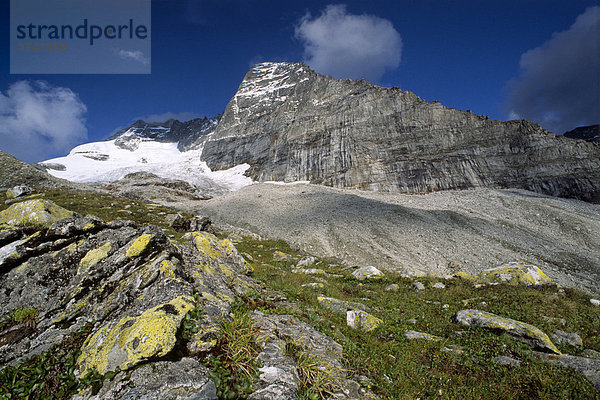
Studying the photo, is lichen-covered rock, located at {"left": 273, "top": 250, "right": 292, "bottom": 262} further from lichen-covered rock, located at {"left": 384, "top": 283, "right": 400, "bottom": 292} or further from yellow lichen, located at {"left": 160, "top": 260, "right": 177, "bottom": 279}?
yellow lichen, located at {"left": 160, "top": 260, "right": 177, "bottom": 279}

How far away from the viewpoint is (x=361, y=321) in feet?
26.1

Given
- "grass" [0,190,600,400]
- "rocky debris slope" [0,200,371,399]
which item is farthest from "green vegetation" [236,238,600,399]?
"rocky debris slope" [0,200,371,399]

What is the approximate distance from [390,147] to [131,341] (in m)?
102

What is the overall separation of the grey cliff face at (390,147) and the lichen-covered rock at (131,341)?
91.2 meters

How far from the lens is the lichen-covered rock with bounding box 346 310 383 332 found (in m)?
7.75

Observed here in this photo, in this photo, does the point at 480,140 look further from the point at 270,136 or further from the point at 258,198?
the point at 270,136

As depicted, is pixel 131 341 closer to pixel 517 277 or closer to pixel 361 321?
pixel 361 321

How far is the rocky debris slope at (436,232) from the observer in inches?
1211

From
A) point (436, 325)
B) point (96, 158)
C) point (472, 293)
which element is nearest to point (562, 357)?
point (436, 325)

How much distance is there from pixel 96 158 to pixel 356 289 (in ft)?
652

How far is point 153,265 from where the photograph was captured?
553cm

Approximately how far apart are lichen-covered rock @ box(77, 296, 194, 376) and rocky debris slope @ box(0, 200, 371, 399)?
15 millimetres

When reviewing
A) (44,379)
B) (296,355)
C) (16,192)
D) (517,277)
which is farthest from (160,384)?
(16,192)

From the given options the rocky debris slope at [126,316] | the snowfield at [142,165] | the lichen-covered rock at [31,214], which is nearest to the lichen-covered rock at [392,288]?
the rocky debris slope at [126,316]
